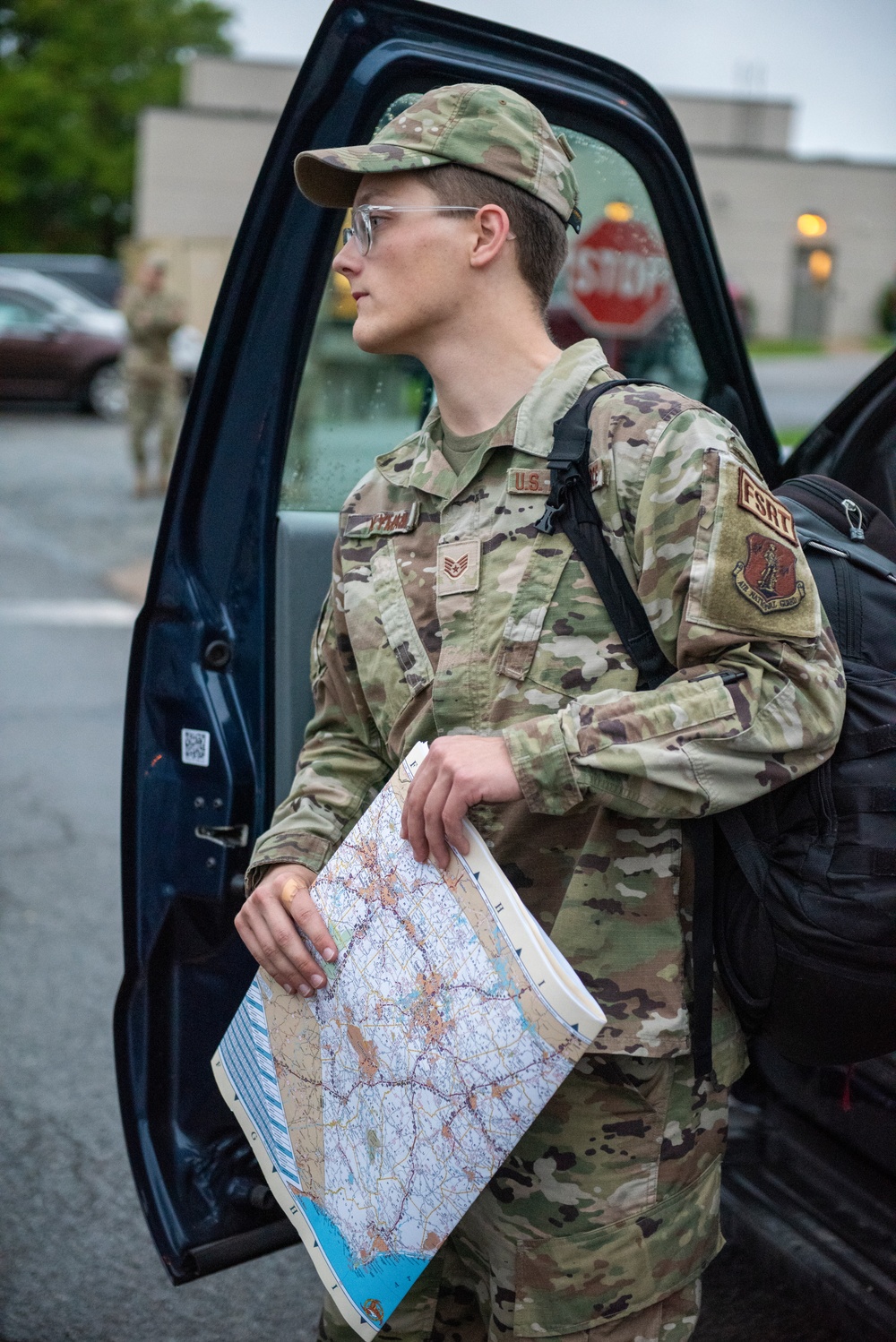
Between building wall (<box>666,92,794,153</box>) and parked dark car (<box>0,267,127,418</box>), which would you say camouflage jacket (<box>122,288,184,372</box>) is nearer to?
parked dark car (<box>0,267,127,418</box>)

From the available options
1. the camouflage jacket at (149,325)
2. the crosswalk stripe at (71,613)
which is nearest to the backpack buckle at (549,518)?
the crosswalk stripe at (71,613)

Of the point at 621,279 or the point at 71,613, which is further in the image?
the point at 71,613

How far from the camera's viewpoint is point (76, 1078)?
3379 millimetres

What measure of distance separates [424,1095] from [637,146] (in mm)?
1663

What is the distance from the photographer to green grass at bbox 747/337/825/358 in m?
36.0

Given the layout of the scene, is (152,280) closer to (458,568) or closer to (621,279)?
(621,279)

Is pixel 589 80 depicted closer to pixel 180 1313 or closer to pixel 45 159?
pixel 180 1313

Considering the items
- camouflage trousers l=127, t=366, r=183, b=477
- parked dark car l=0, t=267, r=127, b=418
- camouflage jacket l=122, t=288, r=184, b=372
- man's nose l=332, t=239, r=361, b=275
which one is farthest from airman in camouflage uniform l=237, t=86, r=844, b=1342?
parked dark car l=0, t=267, r=127, b=418

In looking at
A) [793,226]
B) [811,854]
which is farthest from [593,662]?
[793,226]

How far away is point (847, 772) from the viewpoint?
1534 mm

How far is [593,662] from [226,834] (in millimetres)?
812

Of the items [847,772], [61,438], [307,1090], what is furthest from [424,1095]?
[61,438]

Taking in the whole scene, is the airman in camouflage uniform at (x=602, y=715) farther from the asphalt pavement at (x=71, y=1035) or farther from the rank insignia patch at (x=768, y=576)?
the asphalt pavement at (x=71, y=1035)

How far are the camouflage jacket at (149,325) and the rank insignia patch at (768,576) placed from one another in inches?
451
